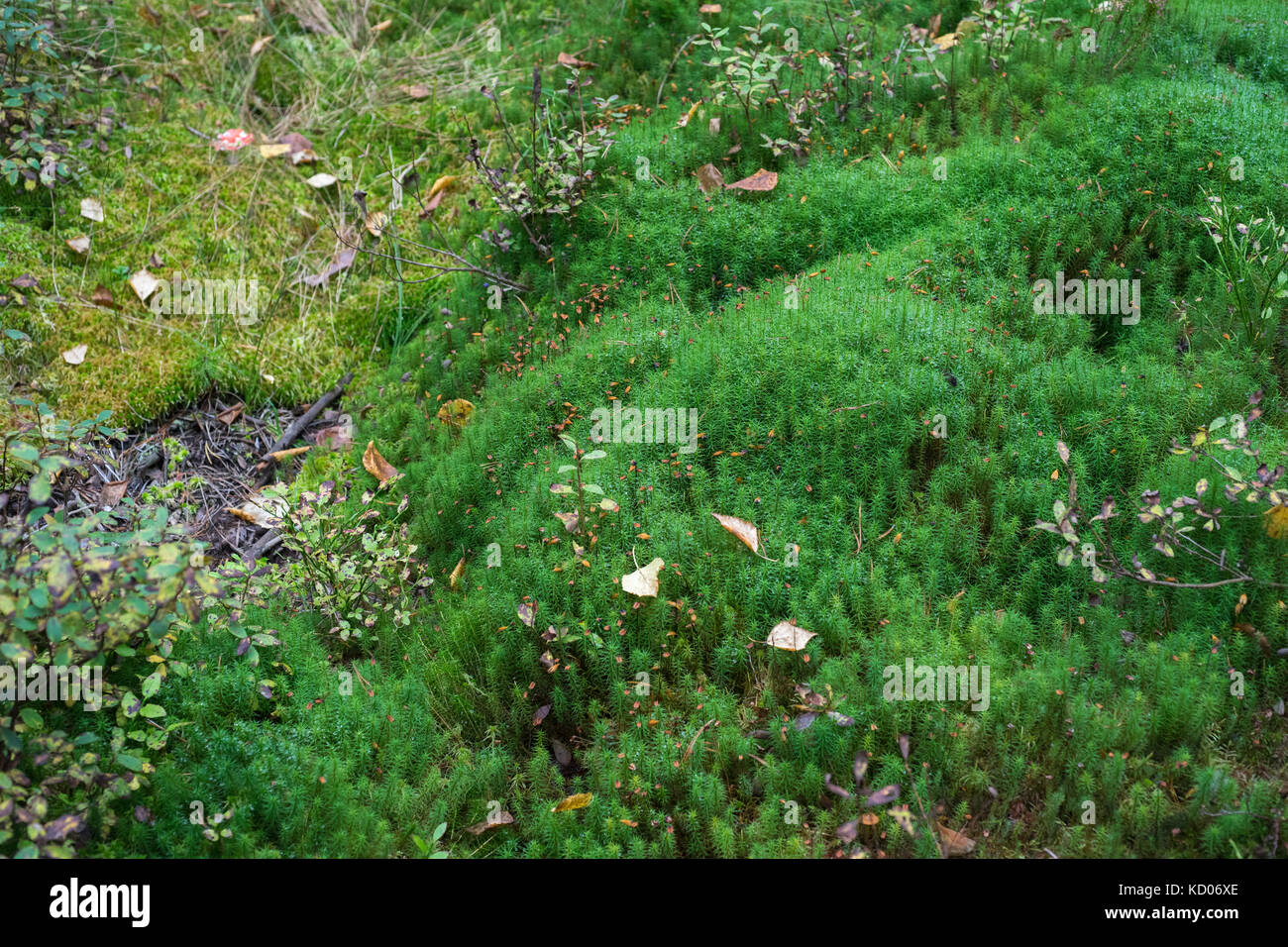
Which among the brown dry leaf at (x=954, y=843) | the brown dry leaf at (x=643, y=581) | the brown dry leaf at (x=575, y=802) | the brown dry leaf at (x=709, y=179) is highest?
the brown dry leaf at (x=709, y=179)

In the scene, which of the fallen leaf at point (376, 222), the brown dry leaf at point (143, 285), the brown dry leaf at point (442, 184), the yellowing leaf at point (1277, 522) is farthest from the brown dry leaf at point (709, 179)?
the brown dry leaf at point (143, 285)

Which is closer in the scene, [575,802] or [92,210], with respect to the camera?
[575,802]

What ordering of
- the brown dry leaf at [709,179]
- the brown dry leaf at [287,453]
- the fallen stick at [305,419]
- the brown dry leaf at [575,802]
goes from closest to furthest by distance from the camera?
the brown dry leaf at [575,802] < the brown dry leaf at [287,453] < the fallen stick at [305,419] < the brown dry leaf at [709,179]

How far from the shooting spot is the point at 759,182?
5.91 m

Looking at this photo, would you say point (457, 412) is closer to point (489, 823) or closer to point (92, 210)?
point (489, 823)

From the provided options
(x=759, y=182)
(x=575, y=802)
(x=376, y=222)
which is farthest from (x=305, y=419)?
(x=575, y=802)

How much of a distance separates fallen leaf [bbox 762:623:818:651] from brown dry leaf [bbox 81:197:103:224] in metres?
5.57

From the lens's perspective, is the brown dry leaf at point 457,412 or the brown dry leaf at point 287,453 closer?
the brown dry leaf at point 457,412

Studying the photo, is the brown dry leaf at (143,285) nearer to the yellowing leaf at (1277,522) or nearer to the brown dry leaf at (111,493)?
the brown dry leaf at (111,493)

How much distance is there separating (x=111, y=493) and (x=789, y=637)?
4.04 metres

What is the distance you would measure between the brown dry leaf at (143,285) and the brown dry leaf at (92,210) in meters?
0.58

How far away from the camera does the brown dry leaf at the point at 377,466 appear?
532cm
